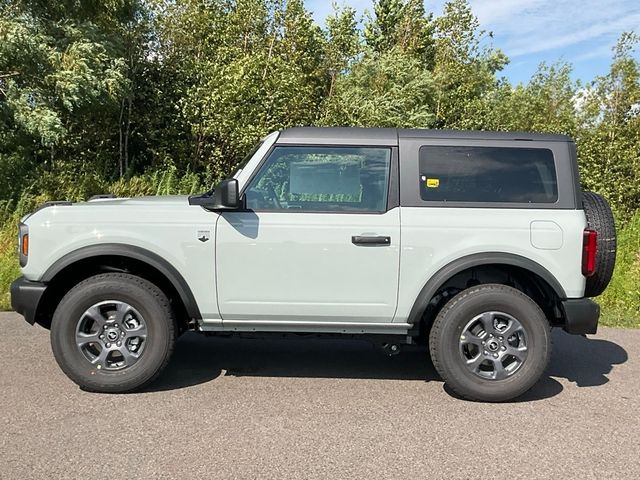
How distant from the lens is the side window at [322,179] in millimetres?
4336

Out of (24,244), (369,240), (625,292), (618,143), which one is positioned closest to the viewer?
(369,240)

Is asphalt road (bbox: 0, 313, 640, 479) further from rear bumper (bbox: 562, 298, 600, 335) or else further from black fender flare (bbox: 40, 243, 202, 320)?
black fender flare (bbox: 40, 243, 202, 320)

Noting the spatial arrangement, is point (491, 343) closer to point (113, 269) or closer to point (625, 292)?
point (113, 269)

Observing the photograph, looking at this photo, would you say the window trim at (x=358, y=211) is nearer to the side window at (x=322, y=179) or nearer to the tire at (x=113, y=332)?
the side window at (x=322, y=179)

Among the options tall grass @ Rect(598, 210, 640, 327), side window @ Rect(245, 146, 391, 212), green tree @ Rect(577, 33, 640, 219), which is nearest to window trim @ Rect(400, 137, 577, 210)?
side window @ Rect(245, 146, 391, 212)

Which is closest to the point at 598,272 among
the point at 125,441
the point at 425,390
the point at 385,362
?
the point at 425,390

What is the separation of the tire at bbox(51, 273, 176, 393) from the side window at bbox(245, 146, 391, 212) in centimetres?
107

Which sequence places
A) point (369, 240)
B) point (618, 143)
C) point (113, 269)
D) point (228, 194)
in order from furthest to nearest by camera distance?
point (618, 143)
point (113, 269)
point (369, 240)
point (228, 194)

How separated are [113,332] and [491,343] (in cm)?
273

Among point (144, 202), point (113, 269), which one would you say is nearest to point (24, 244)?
point (113, 269)

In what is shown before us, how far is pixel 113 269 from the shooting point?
4504mm

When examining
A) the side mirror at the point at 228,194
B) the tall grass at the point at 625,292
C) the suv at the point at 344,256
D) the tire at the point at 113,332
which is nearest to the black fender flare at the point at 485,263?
the suv at the point at 344,256

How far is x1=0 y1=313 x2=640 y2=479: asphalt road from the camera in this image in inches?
128

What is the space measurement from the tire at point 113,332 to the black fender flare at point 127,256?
165mm
